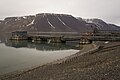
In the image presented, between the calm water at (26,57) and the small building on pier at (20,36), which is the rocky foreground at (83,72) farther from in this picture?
the small building on pier at (20,36)

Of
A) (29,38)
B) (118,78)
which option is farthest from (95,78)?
(29,38)

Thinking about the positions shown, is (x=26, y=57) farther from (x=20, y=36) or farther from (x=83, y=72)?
(x=20, y=36)

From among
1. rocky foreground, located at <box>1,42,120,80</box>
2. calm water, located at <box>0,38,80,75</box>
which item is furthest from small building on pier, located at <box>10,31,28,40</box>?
rocky foreground, located at <box>1,42,120,80</box>

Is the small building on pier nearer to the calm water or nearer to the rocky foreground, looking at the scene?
the calm water

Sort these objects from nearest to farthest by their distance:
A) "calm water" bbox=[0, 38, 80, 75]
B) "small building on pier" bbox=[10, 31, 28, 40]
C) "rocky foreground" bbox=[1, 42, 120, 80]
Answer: "rocky foreground" bbox=[1, 42, 120, 80]
"calm water" bbox=[0, 38, 80, 75]
"small building on pier" bbox=[10, 31, 28, 40]

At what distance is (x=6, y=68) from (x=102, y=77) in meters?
21.9

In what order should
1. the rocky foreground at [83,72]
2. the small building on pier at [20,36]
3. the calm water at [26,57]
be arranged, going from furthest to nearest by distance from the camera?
the small building on pier at [20,36] → the calm water at [26,57] → the rocky foreground at [83,72]

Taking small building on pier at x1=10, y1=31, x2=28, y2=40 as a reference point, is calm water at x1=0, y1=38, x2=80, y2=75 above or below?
below

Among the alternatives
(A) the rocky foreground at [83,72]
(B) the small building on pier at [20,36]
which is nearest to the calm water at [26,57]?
(A) the rocky foreground at [83,72]

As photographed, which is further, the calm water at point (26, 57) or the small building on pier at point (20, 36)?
the small building on pier at point (20, 36)

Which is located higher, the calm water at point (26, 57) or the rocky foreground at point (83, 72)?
the rocky foreground at point (83, 72)

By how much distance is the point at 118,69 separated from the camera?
1625cm

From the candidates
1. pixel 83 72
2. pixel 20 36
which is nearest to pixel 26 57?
pixel 83 72

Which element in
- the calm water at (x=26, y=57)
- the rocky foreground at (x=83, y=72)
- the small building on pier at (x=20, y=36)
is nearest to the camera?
the rocky foreground at (x=83, y=72)
